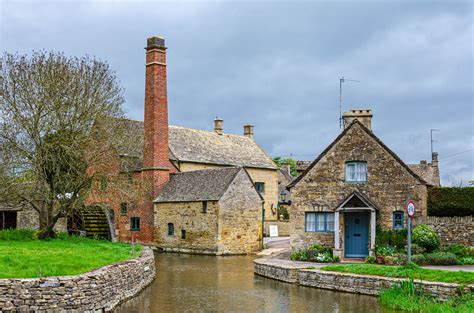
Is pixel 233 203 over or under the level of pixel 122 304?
over

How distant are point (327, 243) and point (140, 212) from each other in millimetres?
18184

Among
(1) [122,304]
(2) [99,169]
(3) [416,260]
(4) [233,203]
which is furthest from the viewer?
(4) [233,203]

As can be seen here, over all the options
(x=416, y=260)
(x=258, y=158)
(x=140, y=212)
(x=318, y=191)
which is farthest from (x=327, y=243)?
(x=258, y=158)

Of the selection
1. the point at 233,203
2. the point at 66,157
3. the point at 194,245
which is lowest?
the point at 194,245

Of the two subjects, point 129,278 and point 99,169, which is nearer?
point 129,278

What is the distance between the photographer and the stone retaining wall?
16828 millimetres

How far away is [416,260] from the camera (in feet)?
74.5

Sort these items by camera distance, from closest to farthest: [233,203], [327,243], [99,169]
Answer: [327,243] < [99,169] < [233,203]

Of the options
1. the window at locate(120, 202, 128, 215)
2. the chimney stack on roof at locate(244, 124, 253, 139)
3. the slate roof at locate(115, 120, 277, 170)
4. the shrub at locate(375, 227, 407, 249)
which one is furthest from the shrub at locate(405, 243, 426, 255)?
the chimney stack on roof at locate(244, 124, 253, 139)

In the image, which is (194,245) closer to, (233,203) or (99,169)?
(233,203)

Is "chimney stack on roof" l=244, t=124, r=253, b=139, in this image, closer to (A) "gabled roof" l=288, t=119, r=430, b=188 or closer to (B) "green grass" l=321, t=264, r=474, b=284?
(A) "gabled roof" l=288, t=119, r=430, b=188

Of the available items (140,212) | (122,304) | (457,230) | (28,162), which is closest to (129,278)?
(122,304)

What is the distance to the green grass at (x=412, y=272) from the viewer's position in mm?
A: 17422

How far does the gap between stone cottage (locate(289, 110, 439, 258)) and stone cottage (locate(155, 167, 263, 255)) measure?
30.9 ft
